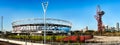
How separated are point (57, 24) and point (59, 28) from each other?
521 centimetres

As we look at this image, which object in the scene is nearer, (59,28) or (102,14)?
(102,14)

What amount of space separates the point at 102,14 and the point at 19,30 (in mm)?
62870

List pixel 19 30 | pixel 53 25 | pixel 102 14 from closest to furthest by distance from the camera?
pixel 102 14
pixel 53 25
pixel 19 30

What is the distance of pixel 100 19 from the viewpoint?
163 metres

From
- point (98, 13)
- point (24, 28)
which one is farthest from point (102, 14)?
point (24, 28)

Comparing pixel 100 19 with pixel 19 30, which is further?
pixel 19 30

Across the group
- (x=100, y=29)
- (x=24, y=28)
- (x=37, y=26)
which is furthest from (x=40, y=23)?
(x=100, y=29)

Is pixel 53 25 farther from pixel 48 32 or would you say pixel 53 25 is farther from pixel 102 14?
pixel 102 14

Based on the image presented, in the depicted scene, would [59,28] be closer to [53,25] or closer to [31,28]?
[53,25]

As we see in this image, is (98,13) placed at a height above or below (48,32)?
above

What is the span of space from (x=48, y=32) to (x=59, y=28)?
47.1 ft

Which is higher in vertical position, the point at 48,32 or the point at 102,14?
the point at 102,14

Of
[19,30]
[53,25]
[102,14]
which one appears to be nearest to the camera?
[102,14]

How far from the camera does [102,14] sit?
527ft
